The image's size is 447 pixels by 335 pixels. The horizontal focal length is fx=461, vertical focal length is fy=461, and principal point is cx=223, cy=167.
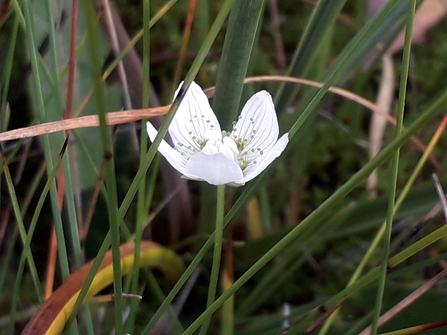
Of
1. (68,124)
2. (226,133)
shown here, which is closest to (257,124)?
(226,133)

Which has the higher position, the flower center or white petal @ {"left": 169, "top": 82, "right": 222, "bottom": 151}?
white petal @ {"left": 169, "top": 82, "right": 222, "bottom": 151}

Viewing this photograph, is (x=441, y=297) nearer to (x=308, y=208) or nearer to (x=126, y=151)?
(x=308, y=208)

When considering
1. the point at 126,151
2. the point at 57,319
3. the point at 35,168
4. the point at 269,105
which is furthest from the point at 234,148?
the point at 35,168

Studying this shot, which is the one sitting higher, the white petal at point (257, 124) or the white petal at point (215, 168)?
the white petal at point (257, 124)

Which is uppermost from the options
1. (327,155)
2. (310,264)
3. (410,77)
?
(410,77)
